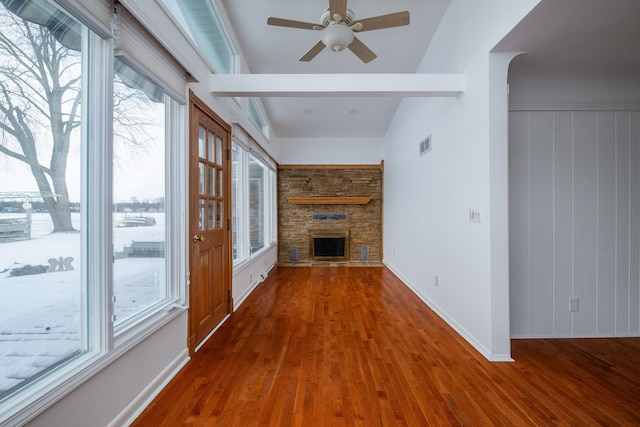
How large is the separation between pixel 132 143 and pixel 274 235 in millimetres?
4694

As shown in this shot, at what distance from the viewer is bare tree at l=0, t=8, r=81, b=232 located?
99cm

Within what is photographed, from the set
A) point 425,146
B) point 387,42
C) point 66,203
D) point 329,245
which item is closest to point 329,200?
point 329,245

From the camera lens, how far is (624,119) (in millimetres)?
2393

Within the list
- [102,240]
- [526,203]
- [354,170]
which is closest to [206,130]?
[102,240]

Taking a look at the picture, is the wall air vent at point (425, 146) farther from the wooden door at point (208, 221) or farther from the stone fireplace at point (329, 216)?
the stone fireplace at point (329, 216)

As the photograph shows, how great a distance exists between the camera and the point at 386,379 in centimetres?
188

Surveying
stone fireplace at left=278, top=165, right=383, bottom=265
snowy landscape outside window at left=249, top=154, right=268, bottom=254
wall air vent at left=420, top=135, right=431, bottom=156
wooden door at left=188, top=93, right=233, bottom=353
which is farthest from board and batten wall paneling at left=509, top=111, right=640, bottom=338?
stone fireplace at left=278, top=165, right=383, bottom=265

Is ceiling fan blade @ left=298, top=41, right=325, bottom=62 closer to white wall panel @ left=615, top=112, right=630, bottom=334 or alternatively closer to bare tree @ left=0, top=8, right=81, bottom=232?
bare tree @ left=0, top=8, right=81, bottom=232

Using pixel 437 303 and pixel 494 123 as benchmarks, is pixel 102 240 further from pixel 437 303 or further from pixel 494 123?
pixel 437 303

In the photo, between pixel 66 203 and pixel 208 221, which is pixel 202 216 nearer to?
pixel 208 221

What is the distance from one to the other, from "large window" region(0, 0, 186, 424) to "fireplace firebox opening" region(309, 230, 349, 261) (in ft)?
15.3

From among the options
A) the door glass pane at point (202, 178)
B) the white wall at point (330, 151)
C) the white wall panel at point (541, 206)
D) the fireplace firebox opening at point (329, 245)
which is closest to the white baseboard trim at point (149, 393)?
the door glass pane at point (202, 178)

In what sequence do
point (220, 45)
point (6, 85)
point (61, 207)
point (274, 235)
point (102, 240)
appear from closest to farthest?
point (6, 85), point (61, 207), point (102, 240), point (220, 45), point (274, 235)

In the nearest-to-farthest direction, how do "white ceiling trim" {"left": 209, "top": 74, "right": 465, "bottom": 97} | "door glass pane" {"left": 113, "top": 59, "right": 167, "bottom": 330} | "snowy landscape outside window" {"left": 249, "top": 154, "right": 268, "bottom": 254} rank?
"door glass pane" {"left": 113, "top": 59, "right": 167, "bottom": 330}, "white ceiling trim" {"left": 209, "top": 74, "right": 465, "bottom": 97}, "snowy landscape outside window" {"left": 249, "top": 154, "right": 268, "bottom": 254}
